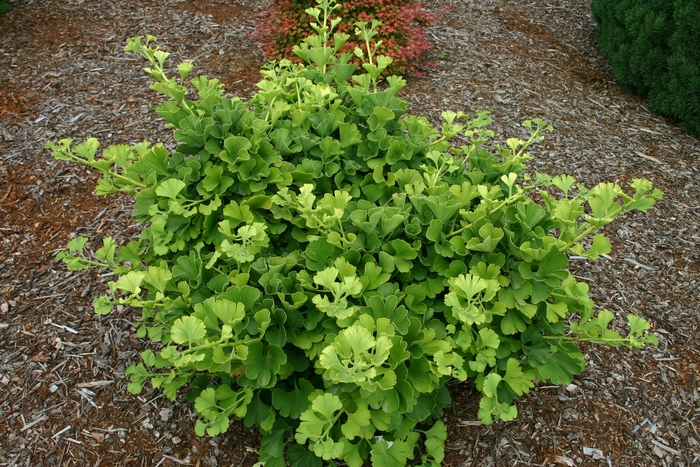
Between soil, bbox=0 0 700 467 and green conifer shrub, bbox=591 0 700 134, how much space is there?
0.17 meters

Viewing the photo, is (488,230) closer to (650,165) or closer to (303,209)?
(303,209)

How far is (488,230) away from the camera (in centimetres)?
180

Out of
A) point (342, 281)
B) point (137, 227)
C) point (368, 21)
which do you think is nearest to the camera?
point (342, 281)

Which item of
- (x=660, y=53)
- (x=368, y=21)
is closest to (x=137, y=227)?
(x=368, y=21)

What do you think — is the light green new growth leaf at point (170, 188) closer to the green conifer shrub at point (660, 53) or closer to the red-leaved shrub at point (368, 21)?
the red-leaved shrub at point (368, 21)

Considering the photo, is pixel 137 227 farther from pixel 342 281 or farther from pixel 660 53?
pixel 660 53

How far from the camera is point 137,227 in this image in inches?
129

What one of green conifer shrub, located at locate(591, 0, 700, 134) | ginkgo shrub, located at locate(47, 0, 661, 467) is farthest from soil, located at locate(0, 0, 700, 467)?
ginkgo shrub, located at locate(47, 0, 661, 467)

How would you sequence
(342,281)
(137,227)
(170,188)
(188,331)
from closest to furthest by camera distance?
(188,331)
(342,281)
(170,188)
(137,227)

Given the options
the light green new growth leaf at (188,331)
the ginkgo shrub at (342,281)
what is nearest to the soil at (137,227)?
the ginkgo shrub at (342,281)

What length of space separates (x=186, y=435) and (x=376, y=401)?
1.09 metres

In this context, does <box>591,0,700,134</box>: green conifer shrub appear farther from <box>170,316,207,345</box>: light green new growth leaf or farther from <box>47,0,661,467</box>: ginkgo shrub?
<box>170,316,207,345</box>: light green new growth leaf

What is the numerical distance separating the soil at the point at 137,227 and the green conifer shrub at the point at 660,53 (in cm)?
17

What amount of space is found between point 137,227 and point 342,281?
200 centimetres
